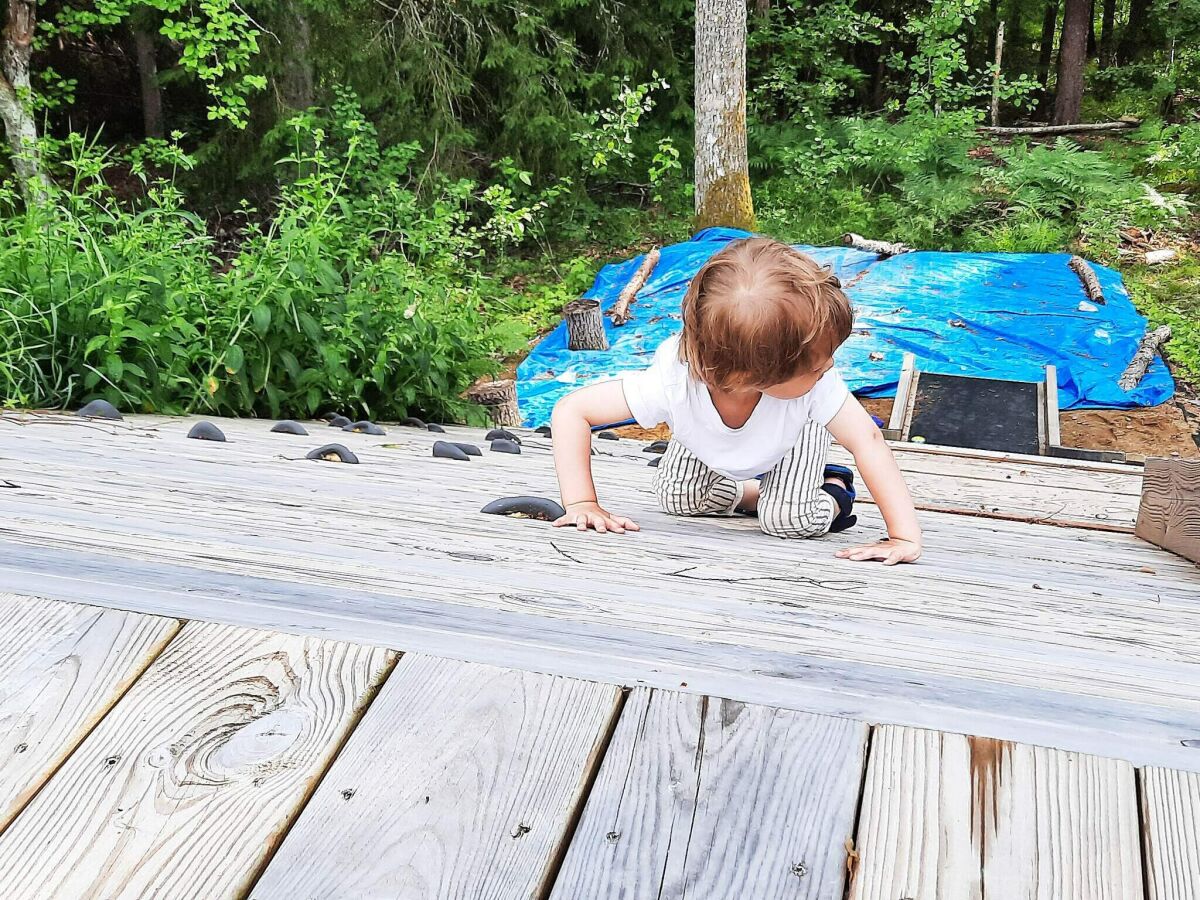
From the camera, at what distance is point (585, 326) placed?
8961mm

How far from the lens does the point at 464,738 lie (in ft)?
2.98

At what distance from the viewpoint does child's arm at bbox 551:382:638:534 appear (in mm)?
2303

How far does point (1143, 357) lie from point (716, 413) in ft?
22.8

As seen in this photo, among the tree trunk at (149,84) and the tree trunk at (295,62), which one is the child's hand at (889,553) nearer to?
the tree trunk at (295,62)

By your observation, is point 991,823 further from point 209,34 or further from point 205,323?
point 209,34

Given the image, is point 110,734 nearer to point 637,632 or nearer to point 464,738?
point 464,738

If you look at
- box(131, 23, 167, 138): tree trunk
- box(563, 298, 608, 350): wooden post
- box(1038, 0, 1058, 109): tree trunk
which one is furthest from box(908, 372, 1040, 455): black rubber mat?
box(1038, 0, 1058, 109): tree trunk

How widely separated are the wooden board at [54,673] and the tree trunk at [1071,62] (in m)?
16.5

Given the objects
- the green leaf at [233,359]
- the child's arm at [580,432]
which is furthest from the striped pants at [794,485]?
the green leaf at [233,359]

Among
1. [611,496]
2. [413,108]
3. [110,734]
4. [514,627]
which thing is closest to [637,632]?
[514,627]

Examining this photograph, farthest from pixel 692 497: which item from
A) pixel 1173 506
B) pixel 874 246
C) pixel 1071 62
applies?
pixel 1071 62

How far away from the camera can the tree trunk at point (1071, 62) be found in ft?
47.9

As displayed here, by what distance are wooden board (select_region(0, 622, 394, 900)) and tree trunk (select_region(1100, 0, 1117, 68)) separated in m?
21.3

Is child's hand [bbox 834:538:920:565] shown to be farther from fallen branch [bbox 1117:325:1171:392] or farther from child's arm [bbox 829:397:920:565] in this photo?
fallen branch [bbox 1117:325:1171:392]
